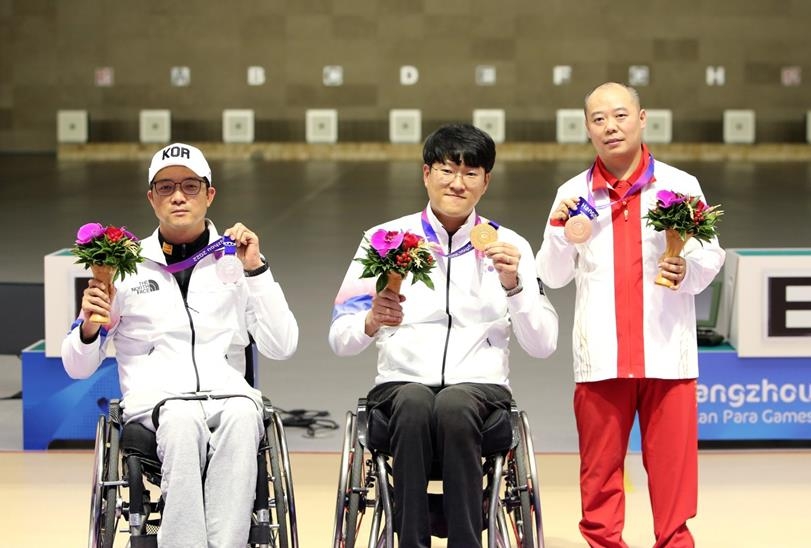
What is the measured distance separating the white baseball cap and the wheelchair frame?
0.70 metres

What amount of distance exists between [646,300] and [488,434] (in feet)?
2.43

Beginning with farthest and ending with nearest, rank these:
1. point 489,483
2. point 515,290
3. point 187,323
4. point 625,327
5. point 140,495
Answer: point 625,327 < point 187,323 < point 515,290 < point 489,483 < point 140,495

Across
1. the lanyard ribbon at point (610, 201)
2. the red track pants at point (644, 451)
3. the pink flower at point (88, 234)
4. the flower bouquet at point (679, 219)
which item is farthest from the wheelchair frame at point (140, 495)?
the flower bouquet at point (679, 219)

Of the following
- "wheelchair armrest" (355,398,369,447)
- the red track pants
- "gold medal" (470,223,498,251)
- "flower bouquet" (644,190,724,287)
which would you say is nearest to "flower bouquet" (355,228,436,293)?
"gold medal" (470,223,498,251)

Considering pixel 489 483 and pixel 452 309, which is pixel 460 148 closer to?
pixel 452 309

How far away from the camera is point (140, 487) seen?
12.8ft

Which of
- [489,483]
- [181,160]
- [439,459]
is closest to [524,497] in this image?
[489,483]

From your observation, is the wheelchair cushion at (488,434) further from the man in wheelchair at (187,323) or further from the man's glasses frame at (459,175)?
the man's glasses frame at (459,175)

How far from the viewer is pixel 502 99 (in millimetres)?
20734

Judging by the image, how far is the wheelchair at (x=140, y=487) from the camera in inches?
153

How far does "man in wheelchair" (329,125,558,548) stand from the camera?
4.07 m

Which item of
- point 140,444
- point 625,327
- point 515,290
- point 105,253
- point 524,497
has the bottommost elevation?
point 524,497

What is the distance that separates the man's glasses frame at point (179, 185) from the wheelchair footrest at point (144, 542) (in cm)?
100

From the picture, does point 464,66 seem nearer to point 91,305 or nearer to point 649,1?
point 649,1
